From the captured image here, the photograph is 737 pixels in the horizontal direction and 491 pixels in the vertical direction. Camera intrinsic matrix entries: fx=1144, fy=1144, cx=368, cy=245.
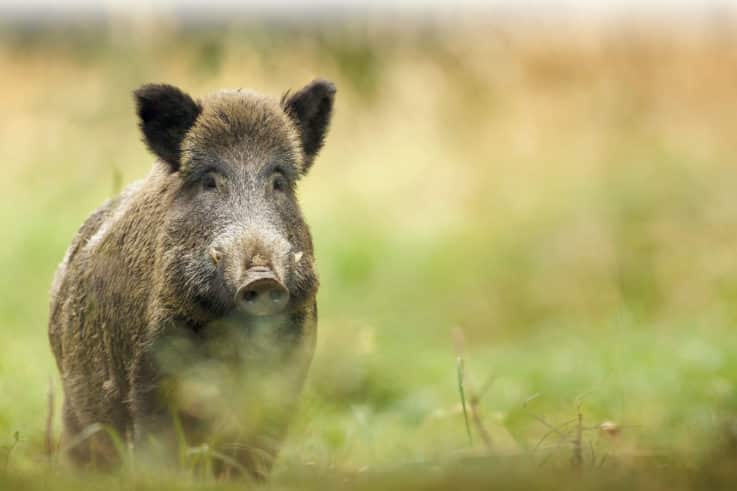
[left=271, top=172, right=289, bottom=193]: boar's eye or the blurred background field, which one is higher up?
the blurred background field

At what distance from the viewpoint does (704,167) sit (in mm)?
10867

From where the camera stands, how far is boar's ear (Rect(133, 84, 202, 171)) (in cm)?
466

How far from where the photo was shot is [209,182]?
4.52m

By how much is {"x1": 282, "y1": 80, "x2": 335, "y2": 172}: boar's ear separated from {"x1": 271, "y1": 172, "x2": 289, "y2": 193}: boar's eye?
0.91 ft

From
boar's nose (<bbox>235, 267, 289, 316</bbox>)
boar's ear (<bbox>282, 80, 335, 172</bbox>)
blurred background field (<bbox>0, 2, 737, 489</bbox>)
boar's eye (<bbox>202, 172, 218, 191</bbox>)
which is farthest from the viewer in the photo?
blurred background field (<bbox>0, 2, 737, 489</bbox>)

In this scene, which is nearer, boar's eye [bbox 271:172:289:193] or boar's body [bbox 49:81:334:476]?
boar's body [bbox 49:81:334:476]

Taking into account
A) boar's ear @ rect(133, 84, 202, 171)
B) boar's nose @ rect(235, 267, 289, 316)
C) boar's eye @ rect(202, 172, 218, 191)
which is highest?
boar's ear @ rect(133, 84, 202, 171)

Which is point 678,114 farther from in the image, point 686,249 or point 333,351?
point 333,351

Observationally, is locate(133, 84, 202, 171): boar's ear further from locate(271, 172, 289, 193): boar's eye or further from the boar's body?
locate(271, 172, 289, 193): boar's eye

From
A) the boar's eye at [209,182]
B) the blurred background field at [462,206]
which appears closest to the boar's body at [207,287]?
the boar's eye at [209,182]

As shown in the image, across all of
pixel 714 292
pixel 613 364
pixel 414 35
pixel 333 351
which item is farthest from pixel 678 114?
pixel 333 351

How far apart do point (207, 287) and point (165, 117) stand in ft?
2.82

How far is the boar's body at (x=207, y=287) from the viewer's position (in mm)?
4195

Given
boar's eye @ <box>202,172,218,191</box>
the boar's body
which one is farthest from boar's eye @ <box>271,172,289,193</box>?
boar's eye @ <box>202,172,218,191</box>
